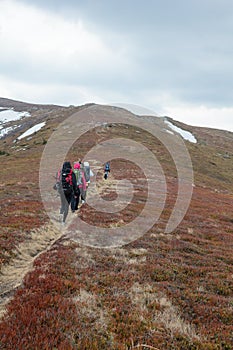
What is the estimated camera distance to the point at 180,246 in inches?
535

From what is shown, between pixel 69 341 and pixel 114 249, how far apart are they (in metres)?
6.67

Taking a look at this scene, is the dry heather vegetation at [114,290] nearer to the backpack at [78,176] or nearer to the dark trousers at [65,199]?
the dark trousers at [65,199]

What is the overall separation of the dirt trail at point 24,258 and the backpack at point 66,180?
234 centimetres

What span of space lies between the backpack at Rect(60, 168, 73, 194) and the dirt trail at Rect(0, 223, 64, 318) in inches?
92.1

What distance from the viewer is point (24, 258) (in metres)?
11.2

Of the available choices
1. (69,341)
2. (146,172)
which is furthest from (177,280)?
(146,172)

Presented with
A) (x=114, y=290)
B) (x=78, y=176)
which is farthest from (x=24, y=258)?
(x=78, y=176)

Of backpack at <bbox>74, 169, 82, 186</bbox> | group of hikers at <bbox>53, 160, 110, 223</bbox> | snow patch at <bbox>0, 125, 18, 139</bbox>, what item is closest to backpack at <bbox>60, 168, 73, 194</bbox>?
group of hikers at <bbox>53, 160, 110, 223</bbox>

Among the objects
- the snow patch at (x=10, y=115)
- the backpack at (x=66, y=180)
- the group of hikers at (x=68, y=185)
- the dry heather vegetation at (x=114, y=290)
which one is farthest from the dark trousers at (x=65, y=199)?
the snow patch at (x=10, y=115)

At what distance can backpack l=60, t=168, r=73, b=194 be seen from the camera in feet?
50.3

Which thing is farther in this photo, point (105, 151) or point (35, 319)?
point (105, 151)

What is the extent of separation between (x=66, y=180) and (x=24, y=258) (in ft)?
17.1

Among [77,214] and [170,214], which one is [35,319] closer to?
[77,214]

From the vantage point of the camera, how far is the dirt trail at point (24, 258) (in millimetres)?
8370
